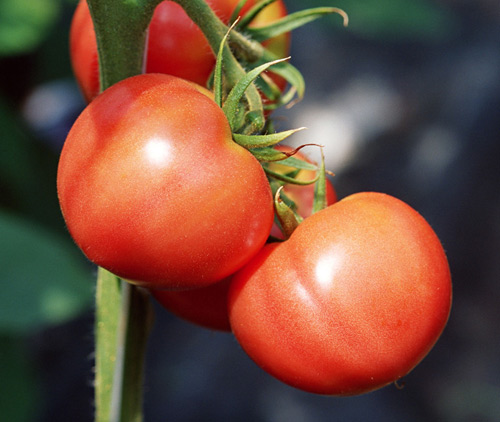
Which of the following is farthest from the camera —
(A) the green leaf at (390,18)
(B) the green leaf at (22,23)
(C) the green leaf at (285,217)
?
(A) the green leaf at (390,18)

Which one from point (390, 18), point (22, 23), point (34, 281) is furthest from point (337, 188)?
point (34, 281)

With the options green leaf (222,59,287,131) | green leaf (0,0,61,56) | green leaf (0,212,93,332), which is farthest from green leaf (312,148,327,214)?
green leaf (0,0,61,56)

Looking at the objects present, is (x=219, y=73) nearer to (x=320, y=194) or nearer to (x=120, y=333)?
(x=320, y=194)

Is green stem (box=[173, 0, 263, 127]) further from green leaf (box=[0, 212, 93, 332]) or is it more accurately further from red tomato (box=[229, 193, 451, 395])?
green leaf (box=[0, 212, 93, 332])

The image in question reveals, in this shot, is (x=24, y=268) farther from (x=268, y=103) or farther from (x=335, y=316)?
(x=335, y=316)

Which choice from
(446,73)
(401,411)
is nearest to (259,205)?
(401,411)

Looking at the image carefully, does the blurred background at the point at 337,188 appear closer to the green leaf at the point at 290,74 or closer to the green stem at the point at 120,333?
the green stem at the point at 120,333

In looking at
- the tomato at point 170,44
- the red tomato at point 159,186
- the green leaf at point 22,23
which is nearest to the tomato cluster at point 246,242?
the red tomato at point 159,186
